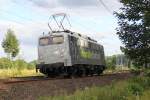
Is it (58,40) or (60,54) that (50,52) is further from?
(58,40)

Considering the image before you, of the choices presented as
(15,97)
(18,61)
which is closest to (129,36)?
(15,97)

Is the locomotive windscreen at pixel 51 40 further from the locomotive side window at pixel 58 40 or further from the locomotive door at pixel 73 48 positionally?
the locomotive door at pixel 73 48

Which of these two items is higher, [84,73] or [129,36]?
[129,36]

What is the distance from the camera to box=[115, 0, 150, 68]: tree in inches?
1161

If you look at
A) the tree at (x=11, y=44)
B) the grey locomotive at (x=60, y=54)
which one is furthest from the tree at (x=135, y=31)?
the tree at (x=11, y=44)

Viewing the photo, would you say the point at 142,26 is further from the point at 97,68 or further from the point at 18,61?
the point at 18,61

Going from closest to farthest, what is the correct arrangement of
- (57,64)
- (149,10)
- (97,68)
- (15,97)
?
(15,97)
(149,10)
(57,64)
(97,68)

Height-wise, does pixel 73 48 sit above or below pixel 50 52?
above

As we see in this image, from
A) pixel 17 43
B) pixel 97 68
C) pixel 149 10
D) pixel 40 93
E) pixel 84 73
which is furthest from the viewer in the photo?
pixel 17 43

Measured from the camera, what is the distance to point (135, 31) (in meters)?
29.9

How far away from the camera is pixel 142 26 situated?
96.7 ft

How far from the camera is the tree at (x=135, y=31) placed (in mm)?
29500

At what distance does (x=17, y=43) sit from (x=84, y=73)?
40551 millimetres

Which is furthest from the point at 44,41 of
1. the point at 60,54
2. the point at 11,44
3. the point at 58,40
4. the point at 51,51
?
the point at 11,44
